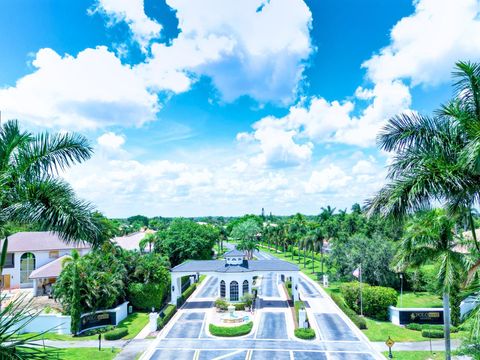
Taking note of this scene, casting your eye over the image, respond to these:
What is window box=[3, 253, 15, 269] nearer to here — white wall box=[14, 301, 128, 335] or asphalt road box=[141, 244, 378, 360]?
white wall box=[14, 301, 128, 335]

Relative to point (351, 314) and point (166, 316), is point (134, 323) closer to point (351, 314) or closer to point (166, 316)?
point (166, 316)

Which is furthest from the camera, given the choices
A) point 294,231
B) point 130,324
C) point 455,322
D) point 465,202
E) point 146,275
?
point 294,231

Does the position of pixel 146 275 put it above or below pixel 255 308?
above

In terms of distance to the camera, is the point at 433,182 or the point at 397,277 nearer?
the point at 433,182

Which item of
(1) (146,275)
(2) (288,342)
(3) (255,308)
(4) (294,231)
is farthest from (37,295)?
(4) (294,231)

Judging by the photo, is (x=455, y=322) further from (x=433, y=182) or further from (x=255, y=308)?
(x=433, y=182)

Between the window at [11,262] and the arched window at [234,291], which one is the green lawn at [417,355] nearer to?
the arched window at [234,291]
